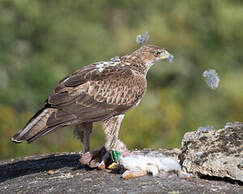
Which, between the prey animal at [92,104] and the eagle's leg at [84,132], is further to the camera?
the eagle's leg at [84,132]

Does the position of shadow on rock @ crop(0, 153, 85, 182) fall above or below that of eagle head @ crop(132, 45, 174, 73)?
below

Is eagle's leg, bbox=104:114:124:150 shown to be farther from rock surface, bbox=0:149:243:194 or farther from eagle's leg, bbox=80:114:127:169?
rock surface, bbox=0:149:243:194

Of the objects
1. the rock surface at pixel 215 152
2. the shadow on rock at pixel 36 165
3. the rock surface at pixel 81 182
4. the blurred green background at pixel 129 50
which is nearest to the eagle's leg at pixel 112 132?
the rock surface at pixel 81 182

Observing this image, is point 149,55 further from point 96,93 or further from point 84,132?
point 84,132

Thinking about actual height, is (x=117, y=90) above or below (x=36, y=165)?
above

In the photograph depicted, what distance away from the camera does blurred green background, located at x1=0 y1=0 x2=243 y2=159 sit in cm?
2123

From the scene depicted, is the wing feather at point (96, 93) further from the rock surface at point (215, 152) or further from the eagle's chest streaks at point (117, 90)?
the rock surface at point (215, 152)

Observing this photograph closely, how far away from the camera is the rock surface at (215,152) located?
349 inches

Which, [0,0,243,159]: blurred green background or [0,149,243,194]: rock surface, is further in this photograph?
[0,0,243,159]: blurred green background

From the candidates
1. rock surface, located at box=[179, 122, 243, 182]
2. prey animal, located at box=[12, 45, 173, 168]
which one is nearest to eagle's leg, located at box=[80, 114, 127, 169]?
prey animal, located at box=[12, 45, 173, 168]

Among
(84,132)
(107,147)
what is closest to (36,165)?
(84,132)

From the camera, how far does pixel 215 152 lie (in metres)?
9.13

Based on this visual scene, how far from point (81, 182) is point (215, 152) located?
1.96 metres

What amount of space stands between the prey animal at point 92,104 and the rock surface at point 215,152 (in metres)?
1.11
